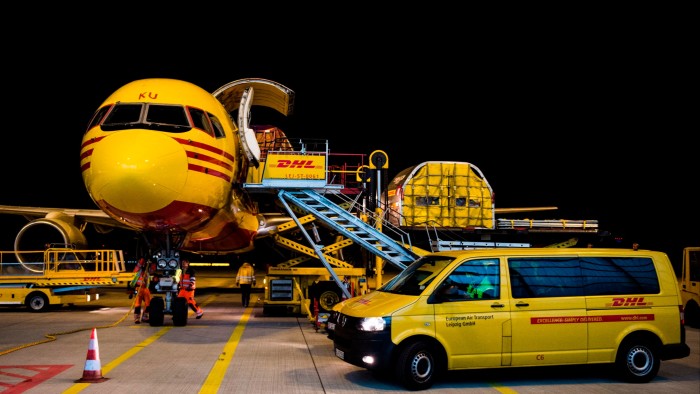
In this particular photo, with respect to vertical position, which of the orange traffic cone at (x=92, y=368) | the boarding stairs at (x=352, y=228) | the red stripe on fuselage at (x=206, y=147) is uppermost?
the red stripe on fuselage at (x=206, y=147)

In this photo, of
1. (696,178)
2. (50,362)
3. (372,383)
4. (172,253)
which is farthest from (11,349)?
(696,178)

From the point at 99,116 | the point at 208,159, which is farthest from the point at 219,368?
the point at 99,116

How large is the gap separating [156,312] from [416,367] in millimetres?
8017

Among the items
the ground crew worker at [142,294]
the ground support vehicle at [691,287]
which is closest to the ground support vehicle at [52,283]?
the ground crew worker at [142,294]

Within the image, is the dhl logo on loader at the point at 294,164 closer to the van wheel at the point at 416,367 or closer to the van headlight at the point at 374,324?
the van headlight at the point at 374,324

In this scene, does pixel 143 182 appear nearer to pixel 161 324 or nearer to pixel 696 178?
pixel 161 324

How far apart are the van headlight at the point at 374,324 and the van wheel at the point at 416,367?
401mm

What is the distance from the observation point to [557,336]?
8.09m

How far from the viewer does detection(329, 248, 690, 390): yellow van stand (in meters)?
7.74

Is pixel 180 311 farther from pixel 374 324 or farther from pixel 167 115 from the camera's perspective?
pixel 374 324

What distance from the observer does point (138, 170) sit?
10469 millimetres

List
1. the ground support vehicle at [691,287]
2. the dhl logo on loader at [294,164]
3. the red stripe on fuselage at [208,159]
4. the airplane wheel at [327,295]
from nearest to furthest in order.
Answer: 1. the red stripe on fuselage at [208,159]
2. the dhl logo on loader at [294,164]
3. the ground support vehicle at [691,287]
4. the airplane wheel at [327,295]

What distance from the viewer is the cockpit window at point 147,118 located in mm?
11391

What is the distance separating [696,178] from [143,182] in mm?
45196
